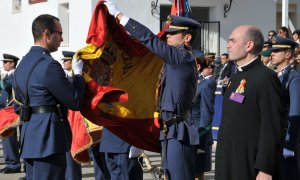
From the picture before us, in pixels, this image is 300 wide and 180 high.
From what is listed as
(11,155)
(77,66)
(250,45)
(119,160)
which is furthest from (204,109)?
(11,155)

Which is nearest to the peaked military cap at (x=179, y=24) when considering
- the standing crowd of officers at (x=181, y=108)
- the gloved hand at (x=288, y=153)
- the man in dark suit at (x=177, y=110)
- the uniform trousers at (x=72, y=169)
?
the standing crowd of officers at (x=181, y=108)

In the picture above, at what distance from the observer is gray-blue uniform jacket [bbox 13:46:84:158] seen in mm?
5840

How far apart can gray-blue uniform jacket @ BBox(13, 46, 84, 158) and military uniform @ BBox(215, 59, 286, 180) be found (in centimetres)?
151

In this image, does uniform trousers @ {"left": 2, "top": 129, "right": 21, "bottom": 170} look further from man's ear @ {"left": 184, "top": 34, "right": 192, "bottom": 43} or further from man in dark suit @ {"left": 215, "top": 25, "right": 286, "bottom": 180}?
man in dark suit @ {"left": 215, "top": 25, "right": 286, "bottom": 180}

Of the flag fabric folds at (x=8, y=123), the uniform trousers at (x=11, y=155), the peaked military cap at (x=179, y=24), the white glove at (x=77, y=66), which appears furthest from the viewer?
the uniform trousers at (x=11, y=155)

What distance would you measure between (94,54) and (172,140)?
1.20 m

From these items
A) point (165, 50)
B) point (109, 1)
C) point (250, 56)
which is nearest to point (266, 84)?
point (250, 56)

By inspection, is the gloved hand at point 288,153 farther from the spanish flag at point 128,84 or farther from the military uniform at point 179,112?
the spanish flag at point 128,84

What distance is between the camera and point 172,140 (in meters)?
6.25

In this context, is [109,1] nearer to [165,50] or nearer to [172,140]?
[165,50]

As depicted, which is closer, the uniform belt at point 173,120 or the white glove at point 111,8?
the white glove at point 111,8

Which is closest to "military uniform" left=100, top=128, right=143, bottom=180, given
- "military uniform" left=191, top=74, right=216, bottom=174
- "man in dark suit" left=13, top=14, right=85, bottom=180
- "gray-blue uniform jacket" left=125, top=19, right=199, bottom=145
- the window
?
"gray-blue uniform jacket" left=125, top=19, right=199, bottom=145

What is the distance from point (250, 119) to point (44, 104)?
1968 millimetres

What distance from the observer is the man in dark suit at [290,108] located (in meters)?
6.52
